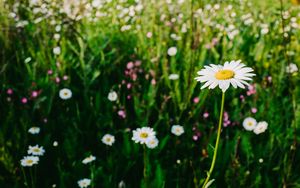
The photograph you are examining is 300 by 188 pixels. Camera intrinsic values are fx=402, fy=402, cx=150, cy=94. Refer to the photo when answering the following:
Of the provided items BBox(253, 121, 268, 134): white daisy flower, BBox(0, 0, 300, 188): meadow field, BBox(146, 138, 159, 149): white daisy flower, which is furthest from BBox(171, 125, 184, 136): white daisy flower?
A: BBox(253, 121, 268, 134): white daisy flower

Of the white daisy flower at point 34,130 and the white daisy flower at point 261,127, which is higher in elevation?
the white daisy flower at point 34,130

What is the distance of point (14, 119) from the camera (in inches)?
70.5

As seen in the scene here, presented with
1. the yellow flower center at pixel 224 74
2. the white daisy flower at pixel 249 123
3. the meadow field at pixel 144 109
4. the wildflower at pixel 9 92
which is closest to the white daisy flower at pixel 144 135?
the meadow field at pixel 144 109

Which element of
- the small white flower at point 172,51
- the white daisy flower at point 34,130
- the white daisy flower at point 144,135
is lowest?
the white daisy flower at point 144,135

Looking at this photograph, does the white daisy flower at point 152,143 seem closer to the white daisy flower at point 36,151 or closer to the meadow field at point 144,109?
the meadow field at point 144,109

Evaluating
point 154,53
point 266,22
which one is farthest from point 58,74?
point 266,22

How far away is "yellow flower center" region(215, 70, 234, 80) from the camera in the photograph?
0.86 m

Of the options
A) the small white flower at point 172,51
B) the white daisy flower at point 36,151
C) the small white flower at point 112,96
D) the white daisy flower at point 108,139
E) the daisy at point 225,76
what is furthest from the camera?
the small white flower at point 172,51

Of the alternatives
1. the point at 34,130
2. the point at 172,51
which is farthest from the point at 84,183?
the point at 172,51

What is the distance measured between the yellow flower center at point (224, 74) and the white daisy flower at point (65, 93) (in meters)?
1.12

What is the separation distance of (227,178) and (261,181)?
0.21 m

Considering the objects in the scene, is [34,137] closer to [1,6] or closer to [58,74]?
[58,74]

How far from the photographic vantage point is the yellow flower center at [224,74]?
86cm

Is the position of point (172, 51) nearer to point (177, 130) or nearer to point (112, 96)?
point (112, 96)
